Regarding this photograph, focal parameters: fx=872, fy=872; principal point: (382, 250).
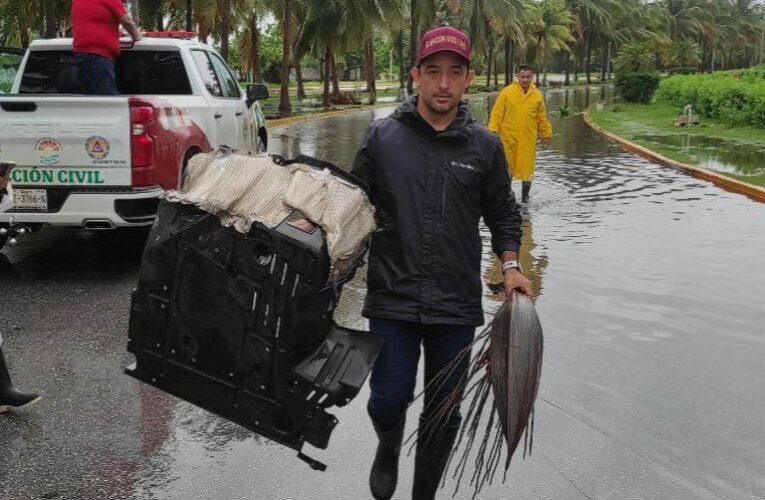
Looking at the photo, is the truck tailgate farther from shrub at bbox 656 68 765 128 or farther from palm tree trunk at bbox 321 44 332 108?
palm tree trunk at bbox 321 44 332 108

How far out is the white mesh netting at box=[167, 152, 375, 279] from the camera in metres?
2.76

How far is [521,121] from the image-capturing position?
10680 millimetres

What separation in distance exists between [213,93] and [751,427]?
20.8 feet

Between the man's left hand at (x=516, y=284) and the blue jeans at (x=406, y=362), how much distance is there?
233 millimetres

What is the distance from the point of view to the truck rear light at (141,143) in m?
6.82

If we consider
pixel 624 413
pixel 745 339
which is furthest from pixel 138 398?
pixel 745 339

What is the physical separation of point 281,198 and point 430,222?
1.96ft

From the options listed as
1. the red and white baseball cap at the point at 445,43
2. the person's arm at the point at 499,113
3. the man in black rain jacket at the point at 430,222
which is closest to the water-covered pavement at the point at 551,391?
the man in black rain jacket at the point at 430,222

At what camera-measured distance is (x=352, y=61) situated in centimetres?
9881

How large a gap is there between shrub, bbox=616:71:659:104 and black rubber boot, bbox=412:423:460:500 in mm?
39009

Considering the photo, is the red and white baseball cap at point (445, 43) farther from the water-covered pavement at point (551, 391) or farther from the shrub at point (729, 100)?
the shrub at point (729, 100)

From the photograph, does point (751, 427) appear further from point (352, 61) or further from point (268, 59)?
point (352, 61)

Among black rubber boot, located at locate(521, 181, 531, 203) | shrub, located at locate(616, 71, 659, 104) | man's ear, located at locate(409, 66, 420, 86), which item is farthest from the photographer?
shrub, located at locate(616, 71, 659, 104)

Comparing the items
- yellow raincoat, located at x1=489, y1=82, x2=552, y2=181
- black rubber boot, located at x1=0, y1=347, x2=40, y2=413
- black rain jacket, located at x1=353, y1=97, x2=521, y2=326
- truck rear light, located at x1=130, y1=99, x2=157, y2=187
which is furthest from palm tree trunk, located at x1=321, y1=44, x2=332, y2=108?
black rain jacket, located at x1=353, y1=97, x2=521, y2=326
